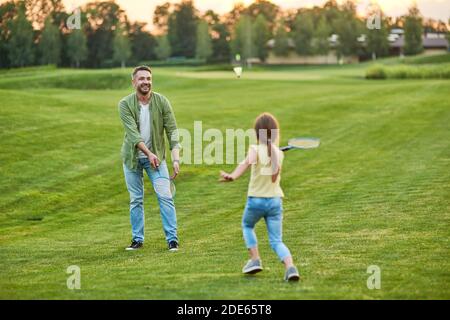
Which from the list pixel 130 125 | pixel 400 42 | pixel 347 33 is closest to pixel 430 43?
pixel 400 42

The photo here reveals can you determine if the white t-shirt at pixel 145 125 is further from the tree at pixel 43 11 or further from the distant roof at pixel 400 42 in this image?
the distant roof at pixel 400 42

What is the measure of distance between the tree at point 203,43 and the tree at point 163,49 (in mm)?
3903

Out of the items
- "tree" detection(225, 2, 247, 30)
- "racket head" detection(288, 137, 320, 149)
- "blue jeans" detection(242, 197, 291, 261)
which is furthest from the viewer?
"tree" detection(225, 2, 247, 30)

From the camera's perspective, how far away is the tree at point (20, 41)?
126 ft

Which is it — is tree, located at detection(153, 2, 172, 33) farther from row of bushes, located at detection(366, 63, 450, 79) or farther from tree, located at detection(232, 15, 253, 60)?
row of bushes, located at detection(366, 63, 450, 79)

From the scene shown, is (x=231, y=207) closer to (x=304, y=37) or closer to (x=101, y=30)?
(x=101, y=30)

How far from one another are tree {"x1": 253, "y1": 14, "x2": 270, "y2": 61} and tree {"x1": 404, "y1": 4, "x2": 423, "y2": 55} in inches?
615

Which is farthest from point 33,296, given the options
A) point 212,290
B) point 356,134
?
point 356,134

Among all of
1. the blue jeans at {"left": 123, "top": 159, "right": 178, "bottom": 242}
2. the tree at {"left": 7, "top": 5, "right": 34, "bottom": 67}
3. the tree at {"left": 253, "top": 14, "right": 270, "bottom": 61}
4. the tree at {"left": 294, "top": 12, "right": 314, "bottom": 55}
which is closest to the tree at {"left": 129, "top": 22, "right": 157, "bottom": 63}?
the tree at {"left": 253, "top": 14, "right": 270, "bottom": 61}

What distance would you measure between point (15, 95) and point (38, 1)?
45.3 feet

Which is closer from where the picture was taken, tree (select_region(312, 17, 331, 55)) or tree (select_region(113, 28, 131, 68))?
tree (select_region(113, 28, 131, 68))

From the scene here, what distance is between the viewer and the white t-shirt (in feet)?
40.1

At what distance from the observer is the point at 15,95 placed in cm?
3181

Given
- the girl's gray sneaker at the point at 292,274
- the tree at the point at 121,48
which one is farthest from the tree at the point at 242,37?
the girl's gray sneaker at the point at 292,274
